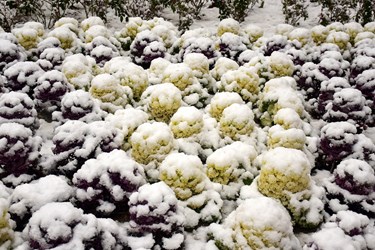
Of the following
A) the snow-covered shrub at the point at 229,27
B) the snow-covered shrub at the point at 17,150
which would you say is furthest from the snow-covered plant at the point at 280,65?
the snow-covered shrub at the point at 17,150

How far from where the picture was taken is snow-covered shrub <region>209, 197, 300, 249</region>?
2.35 metres

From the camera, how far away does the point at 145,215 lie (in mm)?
2461

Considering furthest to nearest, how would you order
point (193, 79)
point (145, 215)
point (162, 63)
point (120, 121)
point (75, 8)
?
point (75, 8), point (162, 63), point (193, 79), point (120, 121), point (145, 215)

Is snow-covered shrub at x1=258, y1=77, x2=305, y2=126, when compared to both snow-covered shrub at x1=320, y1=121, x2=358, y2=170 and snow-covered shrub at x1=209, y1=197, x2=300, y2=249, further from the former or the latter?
snow-covered shrub at x1=209, y1=197, x2=300, y2=249

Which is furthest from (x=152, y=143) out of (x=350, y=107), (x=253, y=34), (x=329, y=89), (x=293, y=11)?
(x=293, y=11)

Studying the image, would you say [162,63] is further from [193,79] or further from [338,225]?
[338,225]

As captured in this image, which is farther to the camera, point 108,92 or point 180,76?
point 180,76

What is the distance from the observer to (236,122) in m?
3.47

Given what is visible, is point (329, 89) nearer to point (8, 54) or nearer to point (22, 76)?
point (22, 76)

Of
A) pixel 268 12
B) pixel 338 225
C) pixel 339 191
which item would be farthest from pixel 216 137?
pixel 268 12

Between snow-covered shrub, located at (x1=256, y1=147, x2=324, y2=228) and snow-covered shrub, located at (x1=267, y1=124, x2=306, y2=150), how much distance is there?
0.43 m

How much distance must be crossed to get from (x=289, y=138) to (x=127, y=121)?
143cm

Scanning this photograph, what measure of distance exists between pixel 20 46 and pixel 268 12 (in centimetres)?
507

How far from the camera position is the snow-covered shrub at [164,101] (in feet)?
12.1
